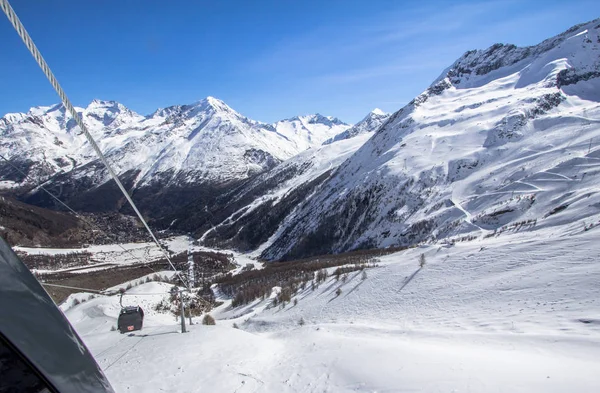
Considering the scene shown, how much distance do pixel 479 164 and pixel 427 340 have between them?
62.9 metres

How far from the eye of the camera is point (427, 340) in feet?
47.7

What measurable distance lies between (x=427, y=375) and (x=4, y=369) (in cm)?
1011

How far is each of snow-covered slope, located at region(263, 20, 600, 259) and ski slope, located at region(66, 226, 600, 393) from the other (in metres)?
14.4

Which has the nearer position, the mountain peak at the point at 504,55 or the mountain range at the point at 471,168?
the mountain range at the point at 471,168

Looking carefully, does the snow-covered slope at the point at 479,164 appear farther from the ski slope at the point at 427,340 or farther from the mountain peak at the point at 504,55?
the ski slope at the point at 427,340

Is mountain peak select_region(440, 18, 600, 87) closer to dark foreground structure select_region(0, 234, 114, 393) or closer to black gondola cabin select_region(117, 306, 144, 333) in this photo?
black gondola cabin select_region(117, 306, 144, 333)

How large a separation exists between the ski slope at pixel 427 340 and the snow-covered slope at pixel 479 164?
14438 millimetres

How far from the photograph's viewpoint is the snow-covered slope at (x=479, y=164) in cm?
4716

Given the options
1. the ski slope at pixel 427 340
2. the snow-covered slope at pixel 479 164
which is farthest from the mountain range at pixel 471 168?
the ski slope at pixel 427 340

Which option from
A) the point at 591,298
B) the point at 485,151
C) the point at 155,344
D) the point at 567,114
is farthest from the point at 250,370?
the point at 567,114

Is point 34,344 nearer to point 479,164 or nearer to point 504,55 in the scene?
point 479,164

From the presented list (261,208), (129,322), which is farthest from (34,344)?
(261,208)

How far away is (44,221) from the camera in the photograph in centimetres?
15512

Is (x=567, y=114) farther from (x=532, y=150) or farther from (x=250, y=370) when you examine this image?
(x=250, y=370)
